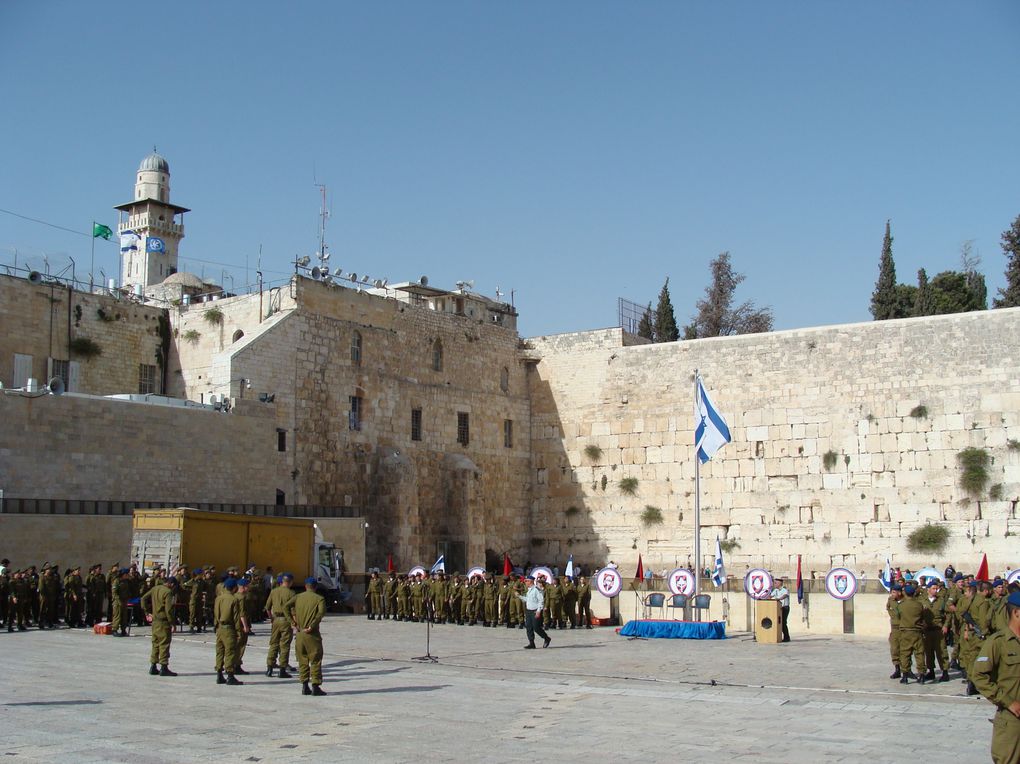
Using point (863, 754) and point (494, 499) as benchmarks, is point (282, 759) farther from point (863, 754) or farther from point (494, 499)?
point (494, 499)

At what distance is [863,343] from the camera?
3114 cm

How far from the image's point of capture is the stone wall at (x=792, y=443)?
29.2m

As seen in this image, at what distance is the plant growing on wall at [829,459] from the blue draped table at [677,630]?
42.4 feet

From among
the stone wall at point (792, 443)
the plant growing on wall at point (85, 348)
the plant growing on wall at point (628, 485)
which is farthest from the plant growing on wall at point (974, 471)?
the plant growing on wall at point (85, 348)

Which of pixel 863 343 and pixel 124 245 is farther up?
pixel 124 245

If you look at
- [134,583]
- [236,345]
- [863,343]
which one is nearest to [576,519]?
[863,343]

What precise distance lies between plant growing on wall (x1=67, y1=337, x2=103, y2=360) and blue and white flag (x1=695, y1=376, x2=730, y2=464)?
1606 centimetres

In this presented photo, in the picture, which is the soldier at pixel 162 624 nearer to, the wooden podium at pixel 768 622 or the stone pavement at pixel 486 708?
the stone pavement at pixel 486 708

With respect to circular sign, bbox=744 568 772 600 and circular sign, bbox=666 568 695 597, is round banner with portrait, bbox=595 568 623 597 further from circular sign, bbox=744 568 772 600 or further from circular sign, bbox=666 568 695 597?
circular sign, bbox=744 568 772 600

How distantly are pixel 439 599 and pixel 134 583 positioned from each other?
6438mm

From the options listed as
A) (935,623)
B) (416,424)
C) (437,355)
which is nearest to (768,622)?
(935,623)

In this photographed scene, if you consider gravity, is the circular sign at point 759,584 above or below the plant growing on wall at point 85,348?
below

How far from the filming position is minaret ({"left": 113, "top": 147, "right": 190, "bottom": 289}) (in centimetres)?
5594

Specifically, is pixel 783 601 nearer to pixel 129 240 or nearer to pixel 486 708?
pixel 486 708
